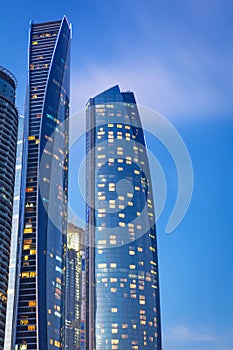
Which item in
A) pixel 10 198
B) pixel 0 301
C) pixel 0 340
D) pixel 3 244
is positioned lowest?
pixel 0 340

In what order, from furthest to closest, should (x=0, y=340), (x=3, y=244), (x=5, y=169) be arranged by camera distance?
(x=5, y=169)
(x=3, y=244)
(x=0, y=340)

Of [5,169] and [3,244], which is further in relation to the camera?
[5,169]

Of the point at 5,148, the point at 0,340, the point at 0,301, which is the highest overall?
the point at 5,148

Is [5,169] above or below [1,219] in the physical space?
above

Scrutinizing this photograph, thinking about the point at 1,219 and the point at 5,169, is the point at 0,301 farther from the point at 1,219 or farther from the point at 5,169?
the point at 5,169

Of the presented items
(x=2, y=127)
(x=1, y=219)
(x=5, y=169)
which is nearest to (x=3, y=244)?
(x=1, y=219)

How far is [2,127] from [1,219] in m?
35.3

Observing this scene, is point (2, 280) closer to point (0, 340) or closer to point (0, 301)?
point (0, 301)

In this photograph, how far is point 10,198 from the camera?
191125mm

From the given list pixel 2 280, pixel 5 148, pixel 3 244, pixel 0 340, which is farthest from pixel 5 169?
pixel 0 340

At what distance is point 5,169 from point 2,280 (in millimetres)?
39002

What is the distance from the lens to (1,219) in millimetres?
182125

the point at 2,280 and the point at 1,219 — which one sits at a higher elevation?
the point at 1,219

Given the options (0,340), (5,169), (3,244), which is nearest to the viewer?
(0,340)
